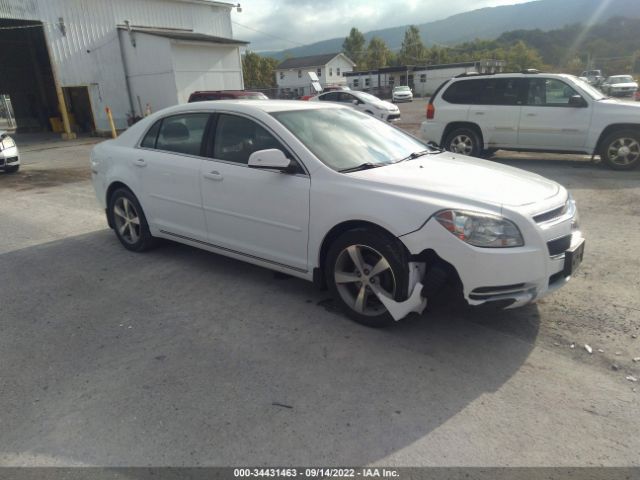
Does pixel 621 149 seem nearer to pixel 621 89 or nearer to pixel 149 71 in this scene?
pixel 149 71

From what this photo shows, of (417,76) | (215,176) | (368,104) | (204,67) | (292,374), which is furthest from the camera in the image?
(417,76)

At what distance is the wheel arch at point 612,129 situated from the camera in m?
8.81

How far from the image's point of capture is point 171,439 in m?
2.50

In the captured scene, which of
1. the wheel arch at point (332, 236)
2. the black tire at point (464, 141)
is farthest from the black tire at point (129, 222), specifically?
the black tire at point (464, 141)

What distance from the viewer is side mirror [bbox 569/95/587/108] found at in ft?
29.6

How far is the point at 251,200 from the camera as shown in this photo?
402cm

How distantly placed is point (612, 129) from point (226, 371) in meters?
9.03

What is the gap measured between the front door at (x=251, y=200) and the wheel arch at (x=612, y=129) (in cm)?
783

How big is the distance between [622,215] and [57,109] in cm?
3002

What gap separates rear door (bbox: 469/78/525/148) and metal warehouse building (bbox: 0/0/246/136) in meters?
15.0

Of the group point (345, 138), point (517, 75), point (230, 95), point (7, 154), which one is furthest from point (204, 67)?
point (345, 138)

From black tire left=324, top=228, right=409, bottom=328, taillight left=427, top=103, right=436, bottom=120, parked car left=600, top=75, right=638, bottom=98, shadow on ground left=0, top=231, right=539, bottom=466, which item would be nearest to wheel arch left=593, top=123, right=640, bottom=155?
taillight left=427, top=103, right=436, bottom=120

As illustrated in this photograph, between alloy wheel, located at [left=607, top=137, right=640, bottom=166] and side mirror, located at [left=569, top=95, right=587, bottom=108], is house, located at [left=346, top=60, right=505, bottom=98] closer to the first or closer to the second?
side mirror, located at [left=569, top=95, right=587, bottom=108]

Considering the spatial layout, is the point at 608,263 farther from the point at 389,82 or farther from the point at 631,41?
the point at 631,41
